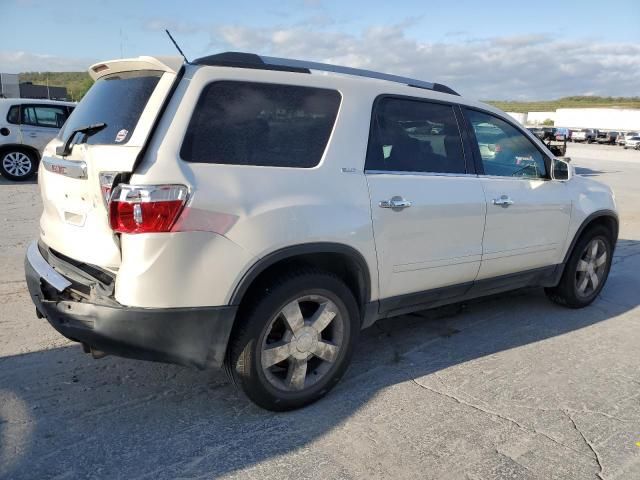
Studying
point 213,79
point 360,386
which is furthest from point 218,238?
point 360,386

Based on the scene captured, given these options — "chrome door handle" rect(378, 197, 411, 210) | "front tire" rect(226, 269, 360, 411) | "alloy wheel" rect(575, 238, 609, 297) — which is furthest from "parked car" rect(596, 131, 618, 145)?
"front tire" rect(226, 269, 360, 411)

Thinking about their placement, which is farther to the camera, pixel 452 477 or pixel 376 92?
pixel 376 92

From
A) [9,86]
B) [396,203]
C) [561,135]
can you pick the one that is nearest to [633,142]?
[561,135]

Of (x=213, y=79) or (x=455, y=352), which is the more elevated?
(x=213, y=79)

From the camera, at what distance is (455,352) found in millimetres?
4066

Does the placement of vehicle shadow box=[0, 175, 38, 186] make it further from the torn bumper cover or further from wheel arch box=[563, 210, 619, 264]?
wheel arch box=[563, 210, 619, 264]

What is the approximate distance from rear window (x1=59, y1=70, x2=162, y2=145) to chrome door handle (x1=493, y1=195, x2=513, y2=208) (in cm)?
242

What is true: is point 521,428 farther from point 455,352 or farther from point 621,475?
point 455,352

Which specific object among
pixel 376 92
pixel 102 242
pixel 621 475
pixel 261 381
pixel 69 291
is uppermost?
pixel 376 92

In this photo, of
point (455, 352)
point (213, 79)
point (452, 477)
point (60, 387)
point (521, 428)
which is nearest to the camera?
point (452, 477)

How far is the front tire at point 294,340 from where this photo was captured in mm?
2926

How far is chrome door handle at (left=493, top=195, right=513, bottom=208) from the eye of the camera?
4005mm

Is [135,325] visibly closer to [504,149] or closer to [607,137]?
[504,149]

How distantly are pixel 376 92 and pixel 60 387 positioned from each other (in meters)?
2.57
